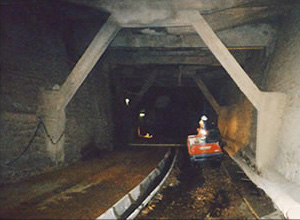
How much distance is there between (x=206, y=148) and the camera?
824cm

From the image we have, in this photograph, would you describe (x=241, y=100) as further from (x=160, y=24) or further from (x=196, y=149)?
(x=160, y=24)

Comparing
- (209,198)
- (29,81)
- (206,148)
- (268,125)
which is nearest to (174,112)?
(206,148)

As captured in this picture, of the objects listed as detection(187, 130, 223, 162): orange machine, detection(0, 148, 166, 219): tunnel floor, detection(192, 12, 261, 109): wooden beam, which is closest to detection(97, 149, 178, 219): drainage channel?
detection(0, 148, 166, 219): tunnel floor

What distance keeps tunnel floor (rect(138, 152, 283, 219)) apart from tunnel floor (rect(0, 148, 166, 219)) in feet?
2.82

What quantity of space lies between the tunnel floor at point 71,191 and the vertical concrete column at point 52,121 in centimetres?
69

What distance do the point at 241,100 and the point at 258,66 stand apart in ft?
7.89

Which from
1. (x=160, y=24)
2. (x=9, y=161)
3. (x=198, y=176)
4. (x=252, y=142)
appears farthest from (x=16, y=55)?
(x=252, y=142)

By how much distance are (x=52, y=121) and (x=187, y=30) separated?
550 centimetres

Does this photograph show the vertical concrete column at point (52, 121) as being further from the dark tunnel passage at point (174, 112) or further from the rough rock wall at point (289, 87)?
the dark tunnel passage at point (174, 112)

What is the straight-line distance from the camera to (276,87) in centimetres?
727

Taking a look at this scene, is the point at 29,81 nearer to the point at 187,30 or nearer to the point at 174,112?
the point at 187,30

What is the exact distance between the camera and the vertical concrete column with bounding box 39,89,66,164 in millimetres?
6707

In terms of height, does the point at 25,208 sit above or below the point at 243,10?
below

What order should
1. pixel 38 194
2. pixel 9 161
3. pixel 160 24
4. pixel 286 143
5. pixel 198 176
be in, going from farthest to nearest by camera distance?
pixel 198 176
pixel 160 24
pixel 286 143
pixel 9 161
pixel 38 194
